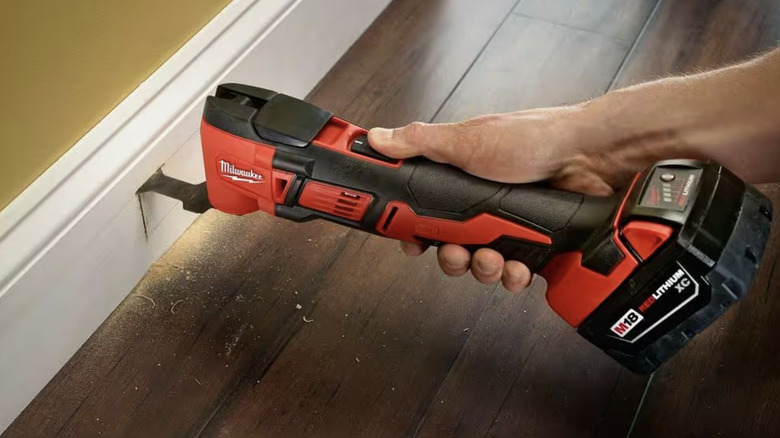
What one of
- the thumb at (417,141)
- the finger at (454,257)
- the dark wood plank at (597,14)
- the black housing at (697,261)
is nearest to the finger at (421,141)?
the thumb at (417,141)

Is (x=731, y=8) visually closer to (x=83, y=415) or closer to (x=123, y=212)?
(x=123, y=212)

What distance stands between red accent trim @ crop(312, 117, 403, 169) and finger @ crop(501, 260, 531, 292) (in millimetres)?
180

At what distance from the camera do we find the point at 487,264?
1029mm

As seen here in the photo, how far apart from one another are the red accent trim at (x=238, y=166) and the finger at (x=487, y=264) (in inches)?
10.1

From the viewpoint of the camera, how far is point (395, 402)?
1088mm

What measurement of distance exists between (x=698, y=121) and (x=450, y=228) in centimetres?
34

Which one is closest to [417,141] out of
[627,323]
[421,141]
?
[421,141]

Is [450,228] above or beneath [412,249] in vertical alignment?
above

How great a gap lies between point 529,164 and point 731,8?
2.79 feet

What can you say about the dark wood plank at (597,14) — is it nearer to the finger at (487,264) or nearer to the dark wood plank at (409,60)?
the dark wood plank at (409,60)

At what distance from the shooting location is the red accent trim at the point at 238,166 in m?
1.01

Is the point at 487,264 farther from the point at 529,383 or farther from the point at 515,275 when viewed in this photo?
the point at 529,383

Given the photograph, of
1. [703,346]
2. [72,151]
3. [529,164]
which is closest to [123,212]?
[72,151]

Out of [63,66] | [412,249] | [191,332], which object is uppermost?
[63,66]
